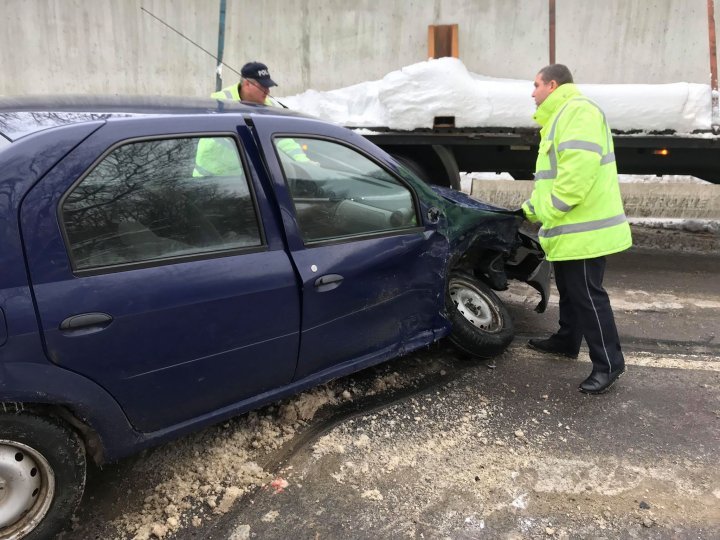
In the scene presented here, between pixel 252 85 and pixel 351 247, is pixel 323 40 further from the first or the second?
pixel 351 247

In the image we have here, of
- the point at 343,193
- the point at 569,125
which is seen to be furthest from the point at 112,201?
the point at 569,125

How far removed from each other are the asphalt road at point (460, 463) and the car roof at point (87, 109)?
5.10 ft

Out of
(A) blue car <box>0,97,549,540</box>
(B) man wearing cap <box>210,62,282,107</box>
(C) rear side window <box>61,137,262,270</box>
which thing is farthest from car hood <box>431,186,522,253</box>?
(B) man wearing cap <box>210,62,282,107</box>

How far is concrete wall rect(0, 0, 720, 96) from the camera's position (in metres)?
6.39

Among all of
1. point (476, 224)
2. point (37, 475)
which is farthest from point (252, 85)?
point (37, 475)

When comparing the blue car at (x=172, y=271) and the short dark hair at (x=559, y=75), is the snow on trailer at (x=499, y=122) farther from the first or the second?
the blue car at (x=172, y=271)

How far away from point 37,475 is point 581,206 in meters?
2.91

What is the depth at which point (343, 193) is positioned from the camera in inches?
115

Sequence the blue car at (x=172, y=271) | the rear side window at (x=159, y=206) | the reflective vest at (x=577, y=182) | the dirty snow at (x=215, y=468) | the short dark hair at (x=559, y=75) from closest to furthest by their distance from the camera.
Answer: the blue car at (x=172, y=271), the rear side window at (x=159, y=206), the dirty snow at (x=215, y=468), the reflective vest at (x=577, y=182), the short dark hair at (x=559, y=75)

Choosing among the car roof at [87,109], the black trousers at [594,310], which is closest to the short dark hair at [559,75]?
the black trousers at [594,310]

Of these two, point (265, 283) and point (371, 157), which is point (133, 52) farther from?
point (265, 283)

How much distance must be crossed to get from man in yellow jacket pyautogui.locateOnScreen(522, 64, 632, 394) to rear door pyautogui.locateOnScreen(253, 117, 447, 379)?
710 millimetres

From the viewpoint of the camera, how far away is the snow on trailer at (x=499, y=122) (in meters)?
5.38

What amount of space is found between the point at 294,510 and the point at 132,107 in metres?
1.85
